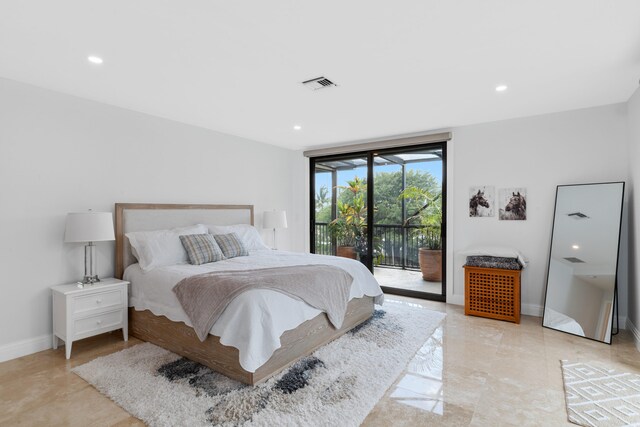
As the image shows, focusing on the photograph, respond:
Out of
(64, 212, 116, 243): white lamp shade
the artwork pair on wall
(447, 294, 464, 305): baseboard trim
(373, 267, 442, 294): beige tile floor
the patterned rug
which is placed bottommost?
the patterned rug

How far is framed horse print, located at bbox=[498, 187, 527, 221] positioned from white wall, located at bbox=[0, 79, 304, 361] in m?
3.98

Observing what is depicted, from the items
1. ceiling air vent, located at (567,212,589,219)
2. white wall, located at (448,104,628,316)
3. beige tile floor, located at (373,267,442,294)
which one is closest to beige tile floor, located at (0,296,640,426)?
white wall, located at (448,104,628,316)

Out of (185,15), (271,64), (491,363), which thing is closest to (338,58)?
(271,64)

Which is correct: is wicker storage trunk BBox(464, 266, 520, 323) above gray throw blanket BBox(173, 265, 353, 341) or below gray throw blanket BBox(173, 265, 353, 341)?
below

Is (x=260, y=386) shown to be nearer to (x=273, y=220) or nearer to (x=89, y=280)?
(x=89, y=280)

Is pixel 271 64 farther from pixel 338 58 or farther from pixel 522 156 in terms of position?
pixel 522 156

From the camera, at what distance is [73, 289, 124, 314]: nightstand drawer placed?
2828 millimetres

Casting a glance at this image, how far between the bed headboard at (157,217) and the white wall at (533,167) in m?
3.15

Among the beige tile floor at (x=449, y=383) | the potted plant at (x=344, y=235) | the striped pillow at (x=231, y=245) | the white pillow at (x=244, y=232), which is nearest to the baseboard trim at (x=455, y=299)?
the beige tile floor at (x=449, y=383)

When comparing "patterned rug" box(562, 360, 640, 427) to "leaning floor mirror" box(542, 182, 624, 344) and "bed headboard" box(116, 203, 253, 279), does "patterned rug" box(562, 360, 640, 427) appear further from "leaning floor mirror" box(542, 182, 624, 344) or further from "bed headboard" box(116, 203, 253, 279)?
"bed headboard" box(116, 203, 253, 279)

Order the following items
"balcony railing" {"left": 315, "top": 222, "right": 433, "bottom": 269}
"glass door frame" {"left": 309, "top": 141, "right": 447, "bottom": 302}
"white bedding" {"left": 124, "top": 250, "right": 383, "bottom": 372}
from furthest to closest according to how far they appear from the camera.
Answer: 1. "balcony railing" {"left": 315, "top": 222, "right": 433, "bottom": 269}
2. "glass door frame" {"left": 309, "top": 141, "right": 447, "bottom": 302}
3. "white bedding" {"left": 124, "top": 250, "right": 383, "bottom": 372}

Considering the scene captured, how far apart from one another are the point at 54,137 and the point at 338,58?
2744 mm

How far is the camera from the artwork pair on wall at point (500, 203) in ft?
13.1

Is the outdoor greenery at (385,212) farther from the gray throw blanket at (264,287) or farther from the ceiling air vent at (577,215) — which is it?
the gray throw blanket at (264,287)
